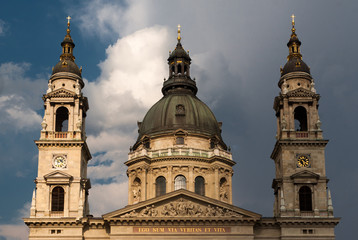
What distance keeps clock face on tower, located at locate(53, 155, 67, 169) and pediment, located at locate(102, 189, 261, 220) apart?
24.3ft

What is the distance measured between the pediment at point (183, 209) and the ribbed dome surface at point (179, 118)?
55.4 ft

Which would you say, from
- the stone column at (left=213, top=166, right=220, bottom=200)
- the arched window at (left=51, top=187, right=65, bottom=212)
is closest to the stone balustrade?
the stone column at (left=213, top=166, right=220, bottom=200)

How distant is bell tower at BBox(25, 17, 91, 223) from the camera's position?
2625 inches

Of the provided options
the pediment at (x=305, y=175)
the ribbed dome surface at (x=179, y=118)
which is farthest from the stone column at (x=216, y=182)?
the pediment at (x=305, y=175)

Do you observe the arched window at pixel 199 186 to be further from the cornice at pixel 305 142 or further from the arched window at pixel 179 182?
the cornice at pixel 305 142

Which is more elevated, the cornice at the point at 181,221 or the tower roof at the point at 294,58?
the tower roof at the point at 294,58

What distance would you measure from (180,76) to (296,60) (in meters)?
20.4

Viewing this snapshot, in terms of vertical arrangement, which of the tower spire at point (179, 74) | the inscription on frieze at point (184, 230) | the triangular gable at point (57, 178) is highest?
the tower spire at point (179, 74)

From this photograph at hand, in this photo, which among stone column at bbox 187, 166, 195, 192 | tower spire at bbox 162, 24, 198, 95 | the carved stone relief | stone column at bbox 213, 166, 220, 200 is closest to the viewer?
the carved stone relief

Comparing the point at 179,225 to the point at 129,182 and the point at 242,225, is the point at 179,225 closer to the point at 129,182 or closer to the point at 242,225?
the point at 242,225

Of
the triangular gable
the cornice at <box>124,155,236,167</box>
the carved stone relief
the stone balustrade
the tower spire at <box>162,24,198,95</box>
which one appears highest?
the tower spire at <box>162,24,198,95</box>

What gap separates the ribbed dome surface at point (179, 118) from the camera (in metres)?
83.5

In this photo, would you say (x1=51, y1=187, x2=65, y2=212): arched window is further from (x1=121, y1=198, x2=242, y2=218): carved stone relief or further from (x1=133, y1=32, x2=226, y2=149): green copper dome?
(x1=133, y1=32, x2=226, y2=149): green copper dome

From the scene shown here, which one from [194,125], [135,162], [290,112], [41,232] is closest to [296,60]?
[290,112]
